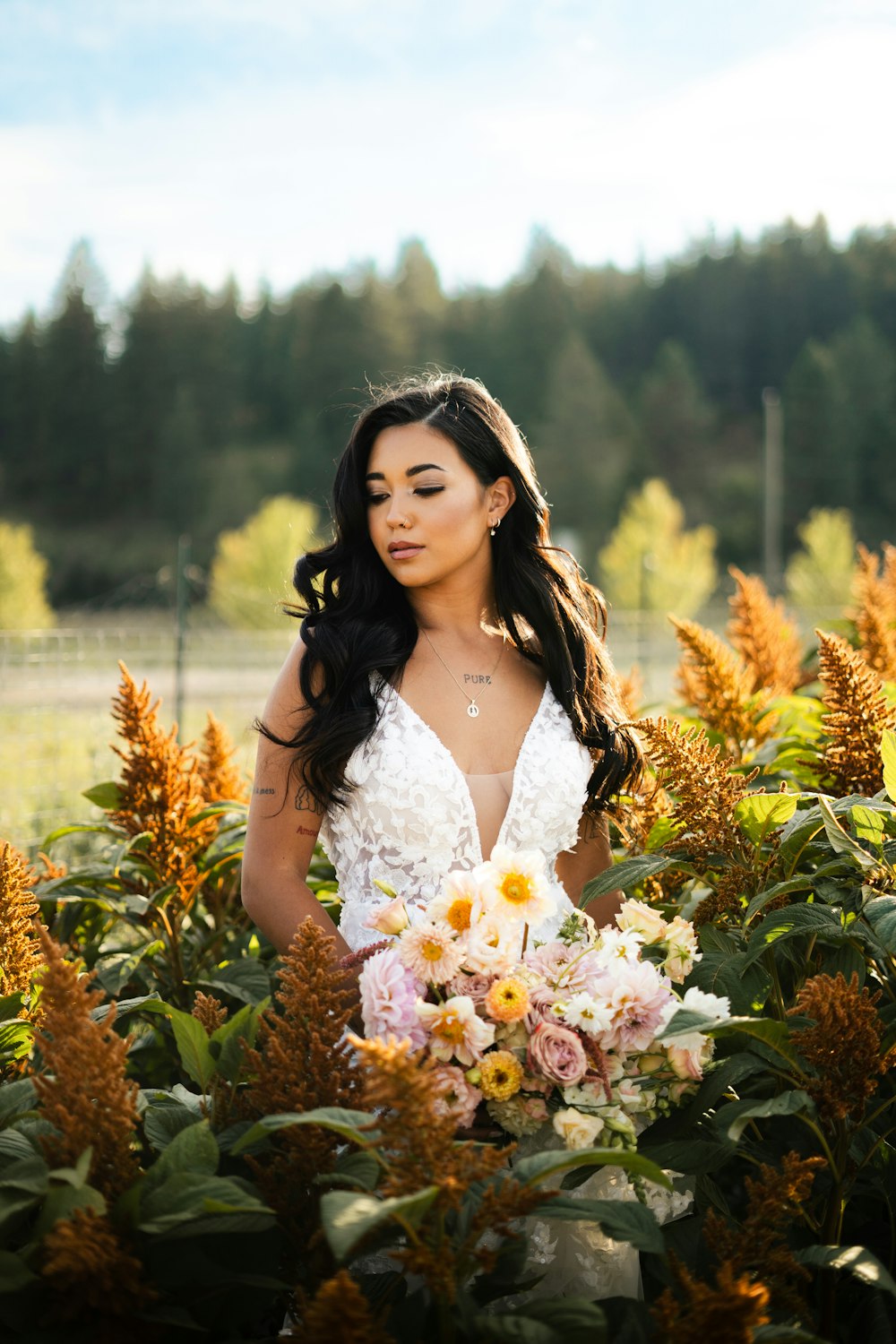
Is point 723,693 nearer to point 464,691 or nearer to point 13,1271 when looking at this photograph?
point 464,691

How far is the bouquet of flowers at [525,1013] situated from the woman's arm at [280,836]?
616mm

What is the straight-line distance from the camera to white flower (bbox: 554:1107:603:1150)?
1.33 m

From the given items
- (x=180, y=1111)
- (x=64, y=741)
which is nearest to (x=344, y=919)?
(x=180, y=1111)

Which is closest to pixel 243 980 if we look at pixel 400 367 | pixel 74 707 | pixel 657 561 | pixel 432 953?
pixel 432 953

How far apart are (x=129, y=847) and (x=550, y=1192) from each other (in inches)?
59.9

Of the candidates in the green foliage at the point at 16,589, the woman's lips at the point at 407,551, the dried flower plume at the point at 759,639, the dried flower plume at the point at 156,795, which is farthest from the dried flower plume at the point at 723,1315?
the green foliage at the point at 16,589

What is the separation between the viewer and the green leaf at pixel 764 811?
1698 millimetres

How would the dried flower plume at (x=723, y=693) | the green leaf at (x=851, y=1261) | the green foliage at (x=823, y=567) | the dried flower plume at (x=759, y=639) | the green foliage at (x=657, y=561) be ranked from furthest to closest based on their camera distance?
1. the green foliage at (x=657, y=561)
2. the green foliage at (x=823, y=567)
3. the dried flower plume at (x=759, y=639)
4. the dried flower plume at (x=723, y=693)
5. the green leaf at (x=851, y=1261)

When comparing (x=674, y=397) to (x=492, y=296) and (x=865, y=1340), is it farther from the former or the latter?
(x=865, y=1340)

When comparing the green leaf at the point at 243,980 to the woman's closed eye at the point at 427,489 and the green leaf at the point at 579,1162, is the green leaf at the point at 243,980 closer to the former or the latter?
the woman's closed eye at the point at 427,489

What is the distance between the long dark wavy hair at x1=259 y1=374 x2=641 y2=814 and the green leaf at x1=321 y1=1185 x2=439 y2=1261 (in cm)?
113

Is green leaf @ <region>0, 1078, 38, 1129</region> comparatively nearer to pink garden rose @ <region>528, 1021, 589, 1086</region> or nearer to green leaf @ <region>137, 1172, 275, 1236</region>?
green leaf @ <region>137, 1172, 275, 1236</region>

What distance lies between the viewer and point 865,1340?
1534 mm

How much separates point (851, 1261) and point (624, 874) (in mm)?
546
